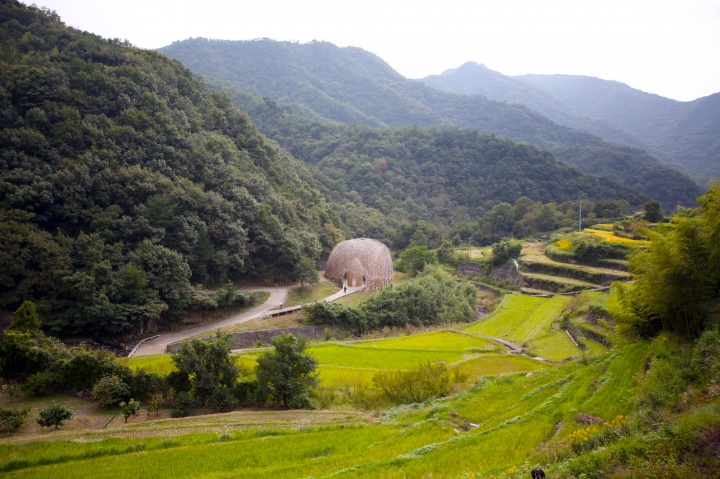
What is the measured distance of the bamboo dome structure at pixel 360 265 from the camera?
3906cm

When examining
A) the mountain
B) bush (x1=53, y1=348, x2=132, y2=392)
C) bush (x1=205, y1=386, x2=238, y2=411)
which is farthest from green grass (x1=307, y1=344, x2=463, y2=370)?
the mountain

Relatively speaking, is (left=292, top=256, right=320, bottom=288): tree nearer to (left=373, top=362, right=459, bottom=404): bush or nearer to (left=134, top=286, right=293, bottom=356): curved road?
(left=134, top=286, right=293, bottom=356): curved road

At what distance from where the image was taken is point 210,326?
26.9 m

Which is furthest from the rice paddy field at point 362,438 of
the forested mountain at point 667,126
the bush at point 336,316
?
the forested mountain at point 667,126

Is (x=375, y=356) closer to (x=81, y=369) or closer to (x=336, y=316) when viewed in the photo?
(x=336, y=316)

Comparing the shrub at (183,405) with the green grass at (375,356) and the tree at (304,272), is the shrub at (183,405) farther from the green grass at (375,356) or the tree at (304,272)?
the tree at (304,272)

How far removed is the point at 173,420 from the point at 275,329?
1388 cm

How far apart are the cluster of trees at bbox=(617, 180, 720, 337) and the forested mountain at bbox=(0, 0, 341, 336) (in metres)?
24.4

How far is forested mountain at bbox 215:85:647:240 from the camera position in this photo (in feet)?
261

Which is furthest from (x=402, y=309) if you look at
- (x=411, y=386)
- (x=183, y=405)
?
(x=183, y=405)

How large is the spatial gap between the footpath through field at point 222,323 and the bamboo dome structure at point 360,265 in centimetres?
250

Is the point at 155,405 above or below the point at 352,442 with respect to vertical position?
above

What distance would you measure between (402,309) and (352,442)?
19631 mm

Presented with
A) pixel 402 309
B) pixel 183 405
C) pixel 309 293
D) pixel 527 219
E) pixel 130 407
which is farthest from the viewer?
pixel 527 219
